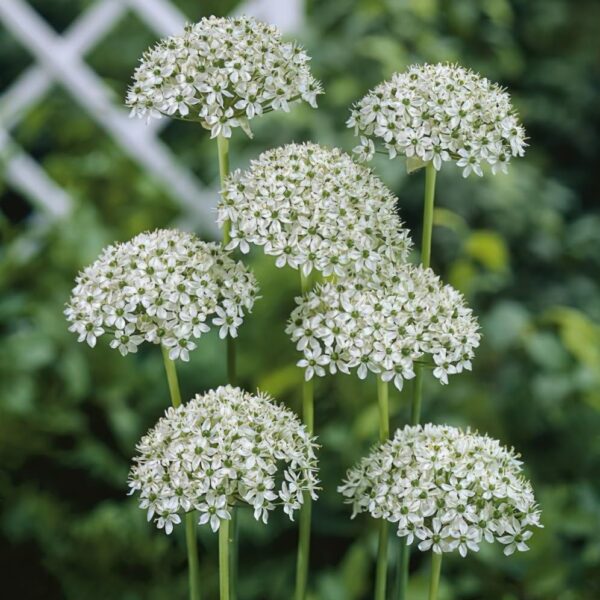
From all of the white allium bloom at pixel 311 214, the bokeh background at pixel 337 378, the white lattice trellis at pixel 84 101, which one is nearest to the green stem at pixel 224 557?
the white allium bloom at pixel 311 214

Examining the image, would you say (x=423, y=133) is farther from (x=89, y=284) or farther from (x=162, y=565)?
(x=162, y=565)

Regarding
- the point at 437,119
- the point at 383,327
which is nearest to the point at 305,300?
the point at 383,327

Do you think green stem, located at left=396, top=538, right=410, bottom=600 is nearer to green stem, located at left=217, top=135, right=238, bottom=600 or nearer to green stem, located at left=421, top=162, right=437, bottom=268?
green stem, located at left=217, top=135, right=238, bottom=600

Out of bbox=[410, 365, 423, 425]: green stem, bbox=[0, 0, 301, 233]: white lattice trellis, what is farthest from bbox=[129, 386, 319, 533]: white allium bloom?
bbox=[0, 0, 301, 233]: white lattice trellis

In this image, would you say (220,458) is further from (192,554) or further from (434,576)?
(434,576)

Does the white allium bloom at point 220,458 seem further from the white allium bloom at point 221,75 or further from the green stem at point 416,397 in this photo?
the white allium bloom at point 221,75

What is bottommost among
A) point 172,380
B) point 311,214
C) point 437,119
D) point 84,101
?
point 172,380
